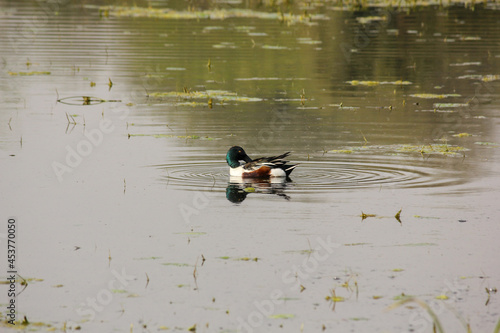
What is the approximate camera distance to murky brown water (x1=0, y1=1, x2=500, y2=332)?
7.86 m

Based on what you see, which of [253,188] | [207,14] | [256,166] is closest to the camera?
[253,188]

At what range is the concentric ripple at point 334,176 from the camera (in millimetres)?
12547

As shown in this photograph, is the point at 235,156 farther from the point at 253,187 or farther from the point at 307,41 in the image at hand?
the point at 307,41

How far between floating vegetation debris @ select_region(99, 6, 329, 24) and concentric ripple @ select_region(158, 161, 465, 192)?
80.1 ft

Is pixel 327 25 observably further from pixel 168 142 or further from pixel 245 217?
pixel 245 217

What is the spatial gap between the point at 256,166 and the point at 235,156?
13.6 inches

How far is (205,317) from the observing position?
294 inches

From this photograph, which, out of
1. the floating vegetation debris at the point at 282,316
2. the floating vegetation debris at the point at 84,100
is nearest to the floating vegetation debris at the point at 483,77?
the floating vegetation debris at the point at 84,100

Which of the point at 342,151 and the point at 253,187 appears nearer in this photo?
the point at 253,187

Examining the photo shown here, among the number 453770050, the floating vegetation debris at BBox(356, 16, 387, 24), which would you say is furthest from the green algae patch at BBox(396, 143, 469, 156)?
the floating vegetation debris at BBox(356, 16, 387, 24)

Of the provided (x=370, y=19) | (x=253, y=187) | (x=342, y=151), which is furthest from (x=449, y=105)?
(x=370, y=19)

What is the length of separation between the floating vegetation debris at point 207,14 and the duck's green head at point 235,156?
24837 millimetres

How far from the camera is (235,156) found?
13438mm

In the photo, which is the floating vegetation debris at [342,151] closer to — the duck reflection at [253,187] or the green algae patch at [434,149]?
the green algae patch at [434,149]
